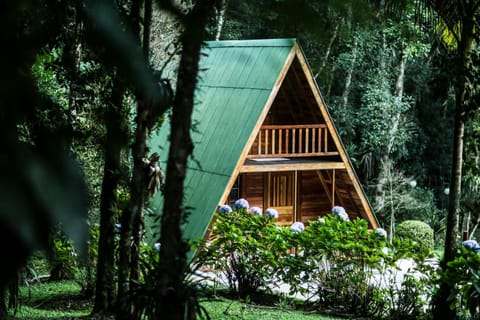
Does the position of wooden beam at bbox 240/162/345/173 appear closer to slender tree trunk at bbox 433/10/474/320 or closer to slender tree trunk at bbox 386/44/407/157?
slender tree trunk at bbox 386/44/407/157

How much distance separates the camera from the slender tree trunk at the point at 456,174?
6.32 metres

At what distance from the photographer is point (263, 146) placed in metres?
16.8

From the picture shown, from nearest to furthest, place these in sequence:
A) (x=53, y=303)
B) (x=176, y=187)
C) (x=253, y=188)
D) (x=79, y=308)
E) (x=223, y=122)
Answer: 1. (x=176, y=187)
2. (x=79, y=308)
3. (x=53, y=303)
4. (x=223, y=122)
5. (x=253, y=188)

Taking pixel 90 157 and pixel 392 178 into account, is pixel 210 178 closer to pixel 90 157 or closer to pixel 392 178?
pixel 90 157

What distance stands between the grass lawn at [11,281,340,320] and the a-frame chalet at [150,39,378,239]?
418 centimetres

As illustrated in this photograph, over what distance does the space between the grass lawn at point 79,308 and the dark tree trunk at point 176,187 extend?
3.98 metres

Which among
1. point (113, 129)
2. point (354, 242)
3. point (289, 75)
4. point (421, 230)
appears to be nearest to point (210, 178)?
point (289, 75)

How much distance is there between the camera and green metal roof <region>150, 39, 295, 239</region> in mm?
12969

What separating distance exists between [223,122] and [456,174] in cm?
805

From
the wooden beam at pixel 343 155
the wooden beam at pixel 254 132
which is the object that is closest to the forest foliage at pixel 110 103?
the wooden beam at pixel 254 132

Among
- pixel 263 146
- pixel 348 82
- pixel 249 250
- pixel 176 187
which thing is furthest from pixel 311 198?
pixel 176 187

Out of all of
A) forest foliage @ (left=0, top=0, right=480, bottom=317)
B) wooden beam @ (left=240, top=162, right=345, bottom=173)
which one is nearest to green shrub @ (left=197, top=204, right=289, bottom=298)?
forest foliage @ (left=0, top=0, right=480, bottom=317)

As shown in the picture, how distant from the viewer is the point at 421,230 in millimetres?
18312

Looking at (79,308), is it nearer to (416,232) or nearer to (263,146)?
(263,146)
